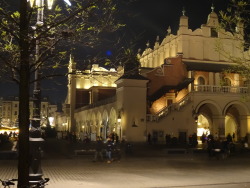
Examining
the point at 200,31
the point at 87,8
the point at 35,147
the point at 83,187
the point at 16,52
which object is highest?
the point at 200,31

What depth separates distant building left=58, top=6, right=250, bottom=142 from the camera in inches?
1491

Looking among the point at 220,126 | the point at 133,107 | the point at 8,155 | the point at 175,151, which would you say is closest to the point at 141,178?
the point at 8,155

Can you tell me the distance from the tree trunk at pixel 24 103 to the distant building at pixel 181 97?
23550mm

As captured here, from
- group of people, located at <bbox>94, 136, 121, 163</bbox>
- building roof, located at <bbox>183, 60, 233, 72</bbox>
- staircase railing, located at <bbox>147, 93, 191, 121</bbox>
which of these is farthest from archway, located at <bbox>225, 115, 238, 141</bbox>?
group of people, located at <bbox>94, 136, 121, 163</bbox>

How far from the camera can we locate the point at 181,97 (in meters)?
43.6

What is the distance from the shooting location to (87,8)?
831 cm

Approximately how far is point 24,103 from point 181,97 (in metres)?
36.6

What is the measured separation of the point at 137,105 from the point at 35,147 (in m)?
26.7

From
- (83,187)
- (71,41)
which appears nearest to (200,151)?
(83,187)

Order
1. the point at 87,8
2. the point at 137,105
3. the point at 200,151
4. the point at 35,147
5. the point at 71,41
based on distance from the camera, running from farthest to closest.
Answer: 1. the point at 137,105
2. the point at 200,151
3. the point at 35,147
4. the point at 71,41
5. the point at 87,8

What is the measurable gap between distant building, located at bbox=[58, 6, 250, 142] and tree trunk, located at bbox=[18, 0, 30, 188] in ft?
77.3

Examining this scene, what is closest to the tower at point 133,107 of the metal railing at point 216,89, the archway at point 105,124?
the metal railing at point 216,89

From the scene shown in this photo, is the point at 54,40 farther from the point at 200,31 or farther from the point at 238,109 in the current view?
the point at 200,31

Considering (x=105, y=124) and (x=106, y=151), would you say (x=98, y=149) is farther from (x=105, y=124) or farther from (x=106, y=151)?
(x=105, y=124)
